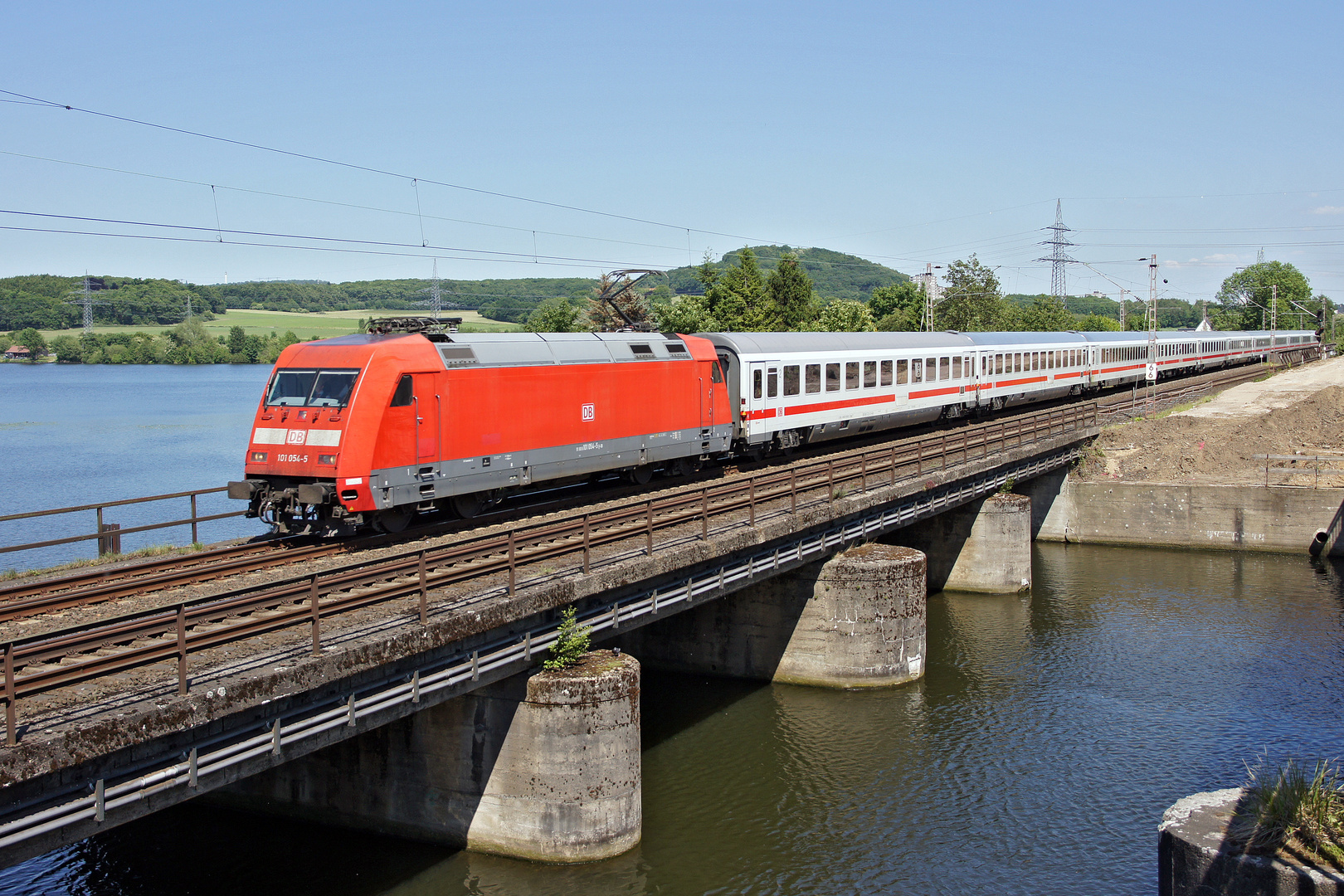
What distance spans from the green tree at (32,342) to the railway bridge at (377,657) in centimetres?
14163

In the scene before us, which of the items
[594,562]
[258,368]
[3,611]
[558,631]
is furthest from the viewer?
[258,368]

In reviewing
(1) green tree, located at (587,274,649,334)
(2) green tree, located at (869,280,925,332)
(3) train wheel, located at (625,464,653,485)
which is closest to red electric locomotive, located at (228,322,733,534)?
(3) train wheel, located at (625,464,653,485)

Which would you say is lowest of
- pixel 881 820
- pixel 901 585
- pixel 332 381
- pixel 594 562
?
pixel 881 820

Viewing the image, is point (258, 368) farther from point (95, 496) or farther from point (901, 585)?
point (901, 585)

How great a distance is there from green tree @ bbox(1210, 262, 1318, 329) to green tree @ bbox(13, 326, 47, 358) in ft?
543

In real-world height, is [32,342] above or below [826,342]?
above

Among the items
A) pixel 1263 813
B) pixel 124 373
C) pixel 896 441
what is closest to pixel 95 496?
pixel 896 441

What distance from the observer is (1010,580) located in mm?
33156

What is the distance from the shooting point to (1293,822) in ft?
33.6

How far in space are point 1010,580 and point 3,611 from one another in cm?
2761

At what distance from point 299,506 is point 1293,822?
→ 14.4 metres

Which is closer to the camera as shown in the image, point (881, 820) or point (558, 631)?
point (558, 631)

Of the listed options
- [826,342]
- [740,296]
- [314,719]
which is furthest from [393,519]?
[740,296]

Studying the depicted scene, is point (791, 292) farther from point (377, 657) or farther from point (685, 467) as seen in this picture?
point (377, 657)
